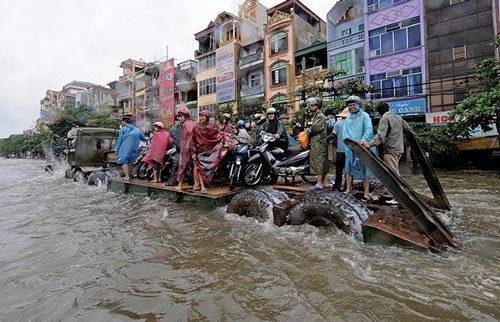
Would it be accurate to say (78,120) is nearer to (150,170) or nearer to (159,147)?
(150,170)

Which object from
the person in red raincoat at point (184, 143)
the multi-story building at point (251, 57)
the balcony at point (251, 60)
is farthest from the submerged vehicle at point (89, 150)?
the balcony at point (251, 60)

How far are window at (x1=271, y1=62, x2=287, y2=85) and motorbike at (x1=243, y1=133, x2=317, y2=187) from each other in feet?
68.4

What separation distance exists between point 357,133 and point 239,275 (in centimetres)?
273

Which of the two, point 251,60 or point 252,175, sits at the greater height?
point 251,60

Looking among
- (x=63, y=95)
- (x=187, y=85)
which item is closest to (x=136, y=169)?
(x=187, y=85)

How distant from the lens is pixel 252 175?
19.0ft

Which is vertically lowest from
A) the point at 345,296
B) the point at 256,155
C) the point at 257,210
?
the point at 345,296

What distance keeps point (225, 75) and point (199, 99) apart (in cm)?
470

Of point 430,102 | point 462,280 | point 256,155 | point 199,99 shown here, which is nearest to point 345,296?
point 462,280

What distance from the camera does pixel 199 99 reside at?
33.6 metres

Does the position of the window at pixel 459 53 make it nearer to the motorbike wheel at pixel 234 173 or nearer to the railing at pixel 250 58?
the railing at pixel 250 58

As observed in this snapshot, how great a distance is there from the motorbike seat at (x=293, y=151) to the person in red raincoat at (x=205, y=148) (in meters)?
1.30

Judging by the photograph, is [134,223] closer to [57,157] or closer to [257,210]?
[257,210]

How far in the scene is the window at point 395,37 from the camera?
19.2m
